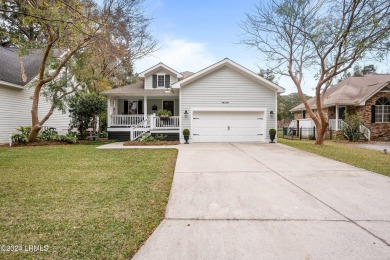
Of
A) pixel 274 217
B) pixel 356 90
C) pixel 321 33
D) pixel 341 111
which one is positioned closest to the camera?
pixel 274 217

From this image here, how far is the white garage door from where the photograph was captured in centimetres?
1454

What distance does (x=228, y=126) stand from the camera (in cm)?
1462

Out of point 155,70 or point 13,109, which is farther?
point 155,70

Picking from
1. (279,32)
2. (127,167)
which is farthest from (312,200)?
(279,32)

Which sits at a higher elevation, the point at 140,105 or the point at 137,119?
the point at 140,105

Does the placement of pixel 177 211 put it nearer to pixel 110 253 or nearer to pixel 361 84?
pixel 110 253

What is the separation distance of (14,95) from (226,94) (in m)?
12.7

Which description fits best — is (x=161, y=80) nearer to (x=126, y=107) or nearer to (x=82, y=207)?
(x=126, y=107)

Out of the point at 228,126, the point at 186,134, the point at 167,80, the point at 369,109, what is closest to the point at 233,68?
the point at 228,126

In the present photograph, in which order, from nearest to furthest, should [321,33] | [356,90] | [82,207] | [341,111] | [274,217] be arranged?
[274,217] → [82,207] → [321,33] → [341,111] → [356,90]

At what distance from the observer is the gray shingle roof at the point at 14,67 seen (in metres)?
14.1

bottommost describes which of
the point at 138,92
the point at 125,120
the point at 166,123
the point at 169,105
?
the point at 166,123

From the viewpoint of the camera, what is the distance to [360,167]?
23.8ft

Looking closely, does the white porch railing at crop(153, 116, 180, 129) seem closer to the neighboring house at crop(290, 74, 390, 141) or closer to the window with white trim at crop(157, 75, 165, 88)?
the window with white trim at crop(157, 75, 165, 88)
